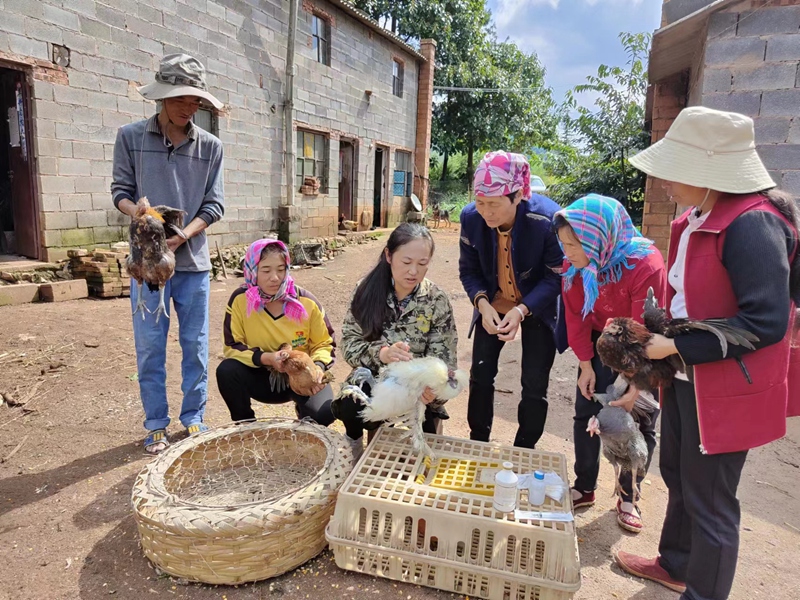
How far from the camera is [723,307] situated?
5.48 feet

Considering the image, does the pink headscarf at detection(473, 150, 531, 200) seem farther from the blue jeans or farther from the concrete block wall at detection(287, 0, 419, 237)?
the concrete block wall at detection(287, 0, 419, 237)

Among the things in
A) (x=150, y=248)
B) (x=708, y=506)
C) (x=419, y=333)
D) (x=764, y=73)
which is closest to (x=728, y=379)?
(x=708, y=506)

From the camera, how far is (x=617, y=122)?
955 centimetres

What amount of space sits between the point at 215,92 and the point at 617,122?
7215 mm

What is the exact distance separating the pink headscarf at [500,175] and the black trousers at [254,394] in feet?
4.84

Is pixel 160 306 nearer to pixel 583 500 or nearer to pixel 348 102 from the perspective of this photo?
pixel 583 500

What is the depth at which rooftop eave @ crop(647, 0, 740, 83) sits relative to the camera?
4.04m

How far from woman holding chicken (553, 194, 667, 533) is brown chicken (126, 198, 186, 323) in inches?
79.6

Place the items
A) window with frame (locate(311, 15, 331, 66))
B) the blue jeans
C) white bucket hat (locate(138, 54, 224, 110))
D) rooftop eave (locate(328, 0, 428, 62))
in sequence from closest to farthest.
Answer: white bucket hat (locate(138, 54, 224, 110)) → the blue jeans → window with frame (locate(311, 15, 331, 66)) → rooftop eave (locate(328, 0, 428, 62))

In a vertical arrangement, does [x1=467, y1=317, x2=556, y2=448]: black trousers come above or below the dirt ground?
above

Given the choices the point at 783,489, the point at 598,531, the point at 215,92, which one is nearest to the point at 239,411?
the point at 598,531

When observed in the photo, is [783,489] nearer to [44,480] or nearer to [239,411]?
[239,411]

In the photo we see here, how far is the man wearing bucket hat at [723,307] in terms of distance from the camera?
5.04 feet

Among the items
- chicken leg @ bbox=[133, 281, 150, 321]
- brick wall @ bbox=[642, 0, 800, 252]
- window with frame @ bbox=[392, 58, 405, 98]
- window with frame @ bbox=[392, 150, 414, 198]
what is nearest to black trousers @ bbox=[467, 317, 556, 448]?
chicken leg @ bbox=[133, 281, 150, 321]
